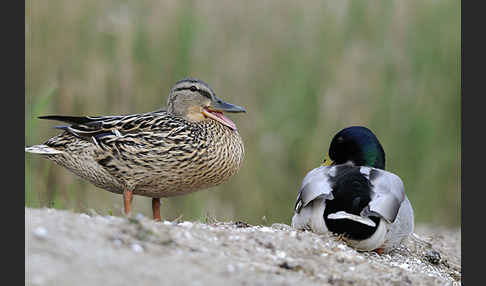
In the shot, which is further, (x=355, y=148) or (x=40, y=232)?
(x=355, y=148)

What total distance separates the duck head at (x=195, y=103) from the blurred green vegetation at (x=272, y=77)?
4.03 feet

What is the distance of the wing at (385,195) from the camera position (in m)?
4.50

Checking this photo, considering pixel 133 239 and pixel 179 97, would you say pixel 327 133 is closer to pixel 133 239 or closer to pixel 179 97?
pixel 179 97

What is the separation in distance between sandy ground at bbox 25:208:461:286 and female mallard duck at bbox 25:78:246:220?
A: 2.83 ft

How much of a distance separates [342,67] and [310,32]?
61cm

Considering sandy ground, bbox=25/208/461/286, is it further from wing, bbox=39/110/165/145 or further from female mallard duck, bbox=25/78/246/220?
wing, bbox=39/110/165/145

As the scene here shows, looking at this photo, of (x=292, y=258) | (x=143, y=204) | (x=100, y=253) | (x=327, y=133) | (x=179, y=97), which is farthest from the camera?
(x=327, y=133)

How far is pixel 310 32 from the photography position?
7.92 meters

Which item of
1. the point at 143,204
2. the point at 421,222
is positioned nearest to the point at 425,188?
the point at 421,222

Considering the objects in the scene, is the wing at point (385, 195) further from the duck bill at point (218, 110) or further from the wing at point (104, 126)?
the wing at point (104, 126)

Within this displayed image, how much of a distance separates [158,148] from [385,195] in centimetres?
164

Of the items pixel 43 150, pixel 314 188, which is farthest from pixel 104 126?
pixel 314 188

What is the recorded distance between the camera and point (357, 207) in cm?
451

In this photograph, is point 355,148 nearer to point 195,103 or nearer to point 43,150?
point 195,103
